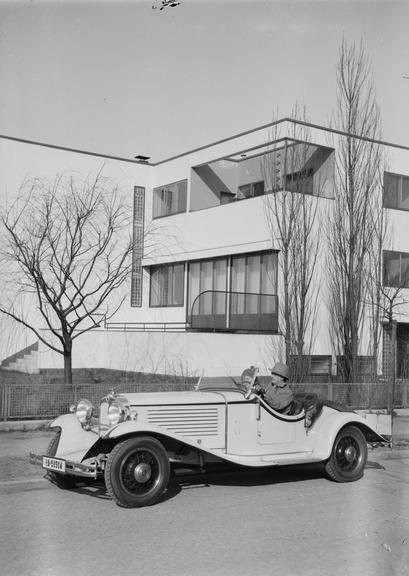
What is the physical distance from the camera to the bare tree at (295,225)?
2242 centimetres

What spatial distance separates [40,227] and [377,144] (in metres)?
11.6

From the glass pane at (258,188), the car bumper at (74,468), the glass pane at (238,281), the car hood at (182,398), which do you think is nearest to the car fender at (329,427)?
the car hood at (182,398)

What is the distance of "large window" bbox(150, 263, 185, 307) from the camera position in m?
28.9

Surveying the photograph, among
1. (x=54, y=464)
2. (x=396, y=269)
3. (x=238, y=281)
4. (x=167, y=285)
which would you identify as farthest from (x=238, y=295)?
→ (x=54, y=464)

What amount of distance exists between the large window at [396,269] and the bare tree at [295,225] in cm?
280

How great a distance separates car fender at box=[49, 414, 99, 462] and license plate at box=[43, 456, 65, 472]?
24cm

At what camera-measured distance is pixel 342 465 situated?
9.19m

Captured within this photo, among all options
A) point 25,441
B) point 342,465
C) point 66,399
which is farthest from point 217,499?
point 66,399

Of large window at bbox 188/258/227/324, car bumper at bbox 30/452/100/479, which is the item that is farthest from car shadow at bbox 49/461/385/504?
large window at bbox 188/258/227/324

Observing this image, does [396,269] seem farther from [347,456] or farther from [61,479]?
[61,479]

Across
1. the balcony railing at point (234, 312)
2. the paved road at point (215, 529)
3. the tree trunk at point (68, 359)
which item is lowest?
the paved road at point (215, 529)

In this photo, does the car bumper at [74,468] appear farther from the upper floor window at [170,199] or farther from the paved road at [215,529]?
the upper floor window at [170,199]

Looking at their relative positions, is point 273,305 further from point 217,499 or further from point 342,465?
point 217,499

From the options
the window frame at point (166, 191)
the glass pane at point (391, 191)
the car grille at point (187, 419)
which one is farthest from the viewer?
the window frame at point (166, 191)
